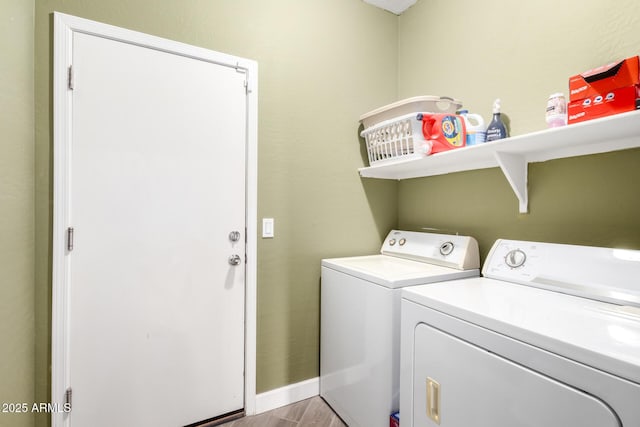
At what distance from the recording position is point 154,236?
1489 millimetres

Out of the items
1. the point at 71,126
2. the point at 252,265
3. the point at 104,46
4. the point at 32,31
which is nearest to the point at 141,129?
the point at 71,126

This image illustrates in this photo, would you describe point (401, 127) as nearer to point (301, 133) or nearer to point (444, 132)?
point (444, 132)

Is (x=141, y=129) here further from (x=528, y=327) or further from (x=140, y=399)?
(x=528, y=327)

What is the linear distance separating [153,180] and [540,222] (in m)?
1.88

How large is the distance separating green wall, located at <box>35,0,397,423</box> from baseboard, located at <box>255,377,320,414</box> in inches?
Answer: 1.6

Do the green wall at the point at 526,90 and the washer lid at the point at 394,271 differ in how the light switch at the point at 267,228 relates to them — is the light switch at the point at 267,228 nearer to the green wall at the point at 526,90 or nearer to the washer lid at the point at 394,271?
the washer lid at the point at 394,271

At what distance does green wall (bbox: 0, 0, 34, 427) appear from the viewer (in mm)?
1071

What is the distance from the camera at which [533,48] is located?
1406 millimetres

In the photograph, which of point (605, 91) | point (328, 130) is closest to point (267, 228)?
Answer: point (328, 130)

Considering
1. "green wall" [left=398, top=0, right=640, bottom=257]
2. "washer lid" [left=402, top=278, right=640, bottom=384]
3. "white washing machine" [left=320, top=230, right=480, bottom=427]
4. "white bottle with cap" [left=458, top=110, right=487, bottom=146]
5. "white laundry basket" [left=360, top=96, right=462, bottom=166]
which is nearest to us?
"washer lid" [left=402, top=278, right=640, bottom=384]

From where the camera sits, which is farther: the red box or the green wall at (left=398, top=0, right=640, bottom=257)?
the green wall at (left=398, top=0, right=640, bottom=257)

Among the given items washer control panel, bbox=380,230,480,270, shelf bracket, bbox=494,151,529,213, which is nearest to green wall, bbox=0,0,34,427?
washer control panel, bbox=380,230,480,270

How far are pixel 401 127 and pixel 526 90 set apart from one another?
0.60 metres

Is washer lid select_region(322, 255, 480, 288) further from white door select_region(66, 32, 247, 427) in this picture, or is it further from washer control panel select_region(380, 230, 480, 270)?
white door select_region(66, 32, 247, 427)
